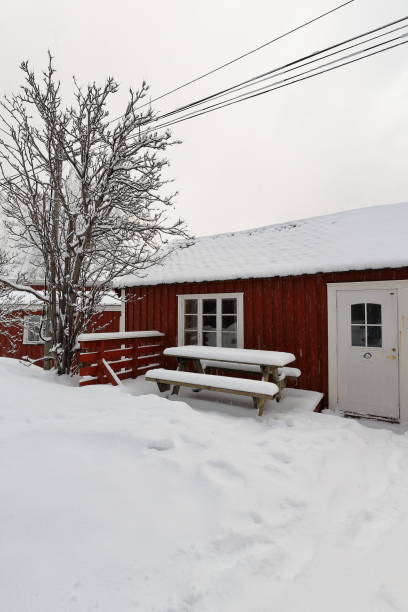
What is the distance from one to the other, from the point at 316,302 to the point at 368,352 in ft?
4.67

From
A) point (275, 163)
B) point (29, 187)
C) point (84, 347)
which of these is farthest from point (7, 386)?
point (275, 163)

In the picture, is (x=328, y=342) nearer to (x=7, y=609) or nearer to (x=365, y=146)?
(x=7, y=609)

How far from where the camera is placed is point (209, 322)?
7.75 m

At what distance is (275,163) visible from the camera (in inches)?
795

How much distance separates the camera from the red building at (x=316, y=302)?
5.74 metres

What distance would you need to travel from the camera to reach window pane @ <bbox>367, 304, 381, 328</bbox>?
231 inches

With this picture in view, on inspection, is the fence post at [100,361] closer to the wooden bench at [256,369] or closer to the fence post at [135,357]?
the fence post at [135,357]

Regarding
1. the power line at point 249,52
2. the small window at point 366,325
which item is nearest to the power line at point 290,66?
the power line at point 249,52

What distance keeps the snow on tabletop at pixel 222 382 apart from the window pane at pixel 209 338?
2.02 m

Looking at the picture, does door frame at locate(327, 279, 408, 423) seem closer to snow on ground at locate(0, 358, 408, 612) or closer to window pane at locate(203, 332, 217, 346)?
snow on ground at locate(0, 358, 408, 612)

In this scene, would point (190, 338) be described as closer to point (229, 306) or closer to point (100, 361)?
point (229, 306)

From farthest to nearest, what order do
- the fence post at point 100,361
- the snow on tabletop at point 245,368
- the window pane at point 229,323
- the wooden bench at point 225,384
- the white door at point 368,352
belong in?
the window pane at point 229,323 → the fence post at point 100,361 → the snow on tabletop at point 245,368 → the white door at point 368,352 → the wooden bench at point 225,384

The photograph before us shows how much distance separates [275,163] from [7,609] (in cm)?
2268

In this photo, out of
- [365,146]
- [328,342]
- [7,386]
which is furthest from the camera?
[365,146]
